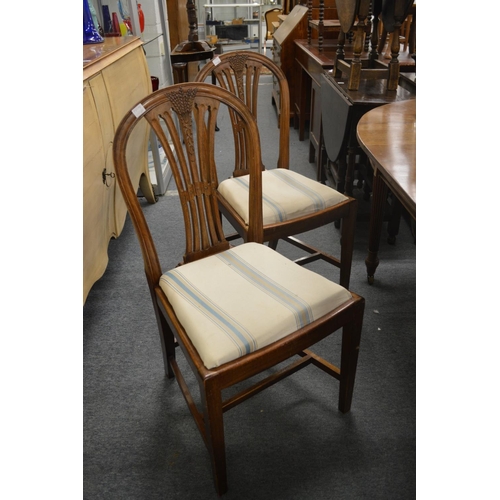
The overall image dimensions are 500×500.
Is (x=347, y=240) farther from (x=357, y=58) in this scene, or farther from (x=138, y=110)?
(x=138, y=110)

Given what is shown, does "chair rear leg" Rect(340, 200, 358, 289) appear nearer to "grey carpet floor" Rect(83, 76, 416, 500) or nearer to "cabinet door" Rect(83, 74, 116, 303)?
"grey carpet floor" Rect(83, 76, 416, 500)

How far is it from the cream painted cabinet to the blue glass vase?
0.06 meters

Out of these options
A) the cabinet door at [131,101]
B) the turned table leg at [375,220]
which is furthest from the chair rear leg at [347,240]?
the cabinet door at [131,101]

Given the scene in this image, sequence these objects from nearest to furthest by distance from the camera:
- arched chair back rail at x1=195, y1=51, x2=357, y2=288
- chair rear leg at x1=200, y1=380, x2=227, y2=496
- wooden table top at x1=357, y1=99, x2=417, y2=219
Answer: chair rear leg at x1=200, y1=380, x2=227, y2=496 → wooden table top at x1=357, y1=99, x2=417, y2=219 → arched chair back rail at x1=195, y1=51, x2=357, y2=288

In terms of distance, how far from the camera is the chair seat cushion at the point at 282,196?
1.59 meters

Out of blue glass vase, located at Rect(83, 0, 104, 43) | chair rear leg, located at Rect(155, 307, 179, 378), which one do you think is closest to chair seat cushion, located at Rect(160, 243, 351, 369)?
chair rear leg, located at Rect(155, 307, 179, 378)

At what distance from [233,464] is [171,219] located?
66.8 inches

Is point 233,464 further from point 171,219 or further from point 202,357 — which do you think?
point 171,219

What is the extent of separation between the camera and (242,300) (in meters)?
1.08

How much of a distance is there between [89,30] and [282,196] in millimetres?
1548

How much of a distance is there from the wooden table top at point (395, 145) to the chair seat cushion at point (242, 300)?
0.31 metres

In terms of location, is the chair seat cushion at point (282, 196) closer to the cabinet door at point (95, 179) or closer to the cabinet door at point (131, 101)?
the cabinet door at point (95, 179)

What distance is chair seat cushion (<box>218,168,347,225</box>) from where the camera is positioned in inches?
62.7

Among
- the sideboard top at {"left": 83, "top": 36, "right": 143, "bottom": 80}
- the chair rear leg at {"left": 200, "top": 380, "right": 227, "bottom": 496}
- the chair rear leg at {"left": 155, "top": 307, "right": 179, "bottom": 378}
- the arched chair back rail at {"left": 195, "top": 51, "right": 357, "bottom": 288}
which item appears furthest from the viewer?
the sideboard top at {"left": 83, "top": 36, "right": 143, "bottom": 80}
